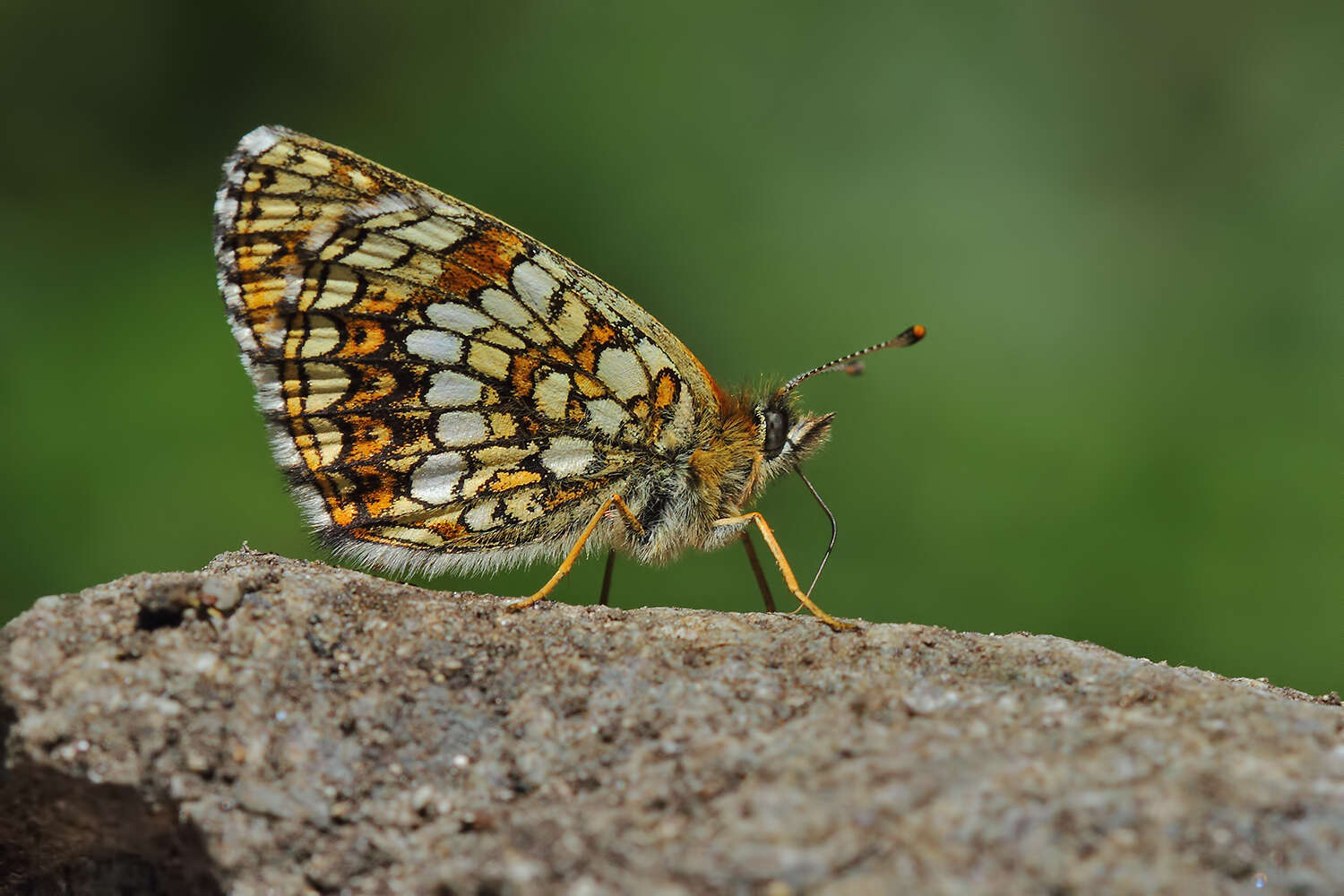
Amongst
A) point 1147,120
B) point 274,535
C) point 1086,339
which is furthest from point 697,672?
point 1147,120

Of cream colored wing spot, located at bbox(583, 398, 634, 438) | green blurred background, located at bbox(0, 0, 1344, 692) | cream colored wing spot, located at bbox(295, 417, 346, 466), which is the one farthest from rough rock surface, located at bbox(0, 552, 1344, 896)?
green blurred background, located at bbox(0, 0, 1344, 692)

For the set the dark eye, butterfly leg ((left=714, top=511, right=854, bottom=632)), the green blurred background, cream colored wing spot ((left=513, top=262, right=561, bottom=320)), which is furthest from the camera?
the green blurred background

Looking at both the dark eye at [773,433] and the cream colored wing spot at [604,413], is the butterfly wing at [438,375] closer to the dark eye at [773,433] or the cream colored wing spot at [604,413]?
the cream colored wing spot at [604,413]

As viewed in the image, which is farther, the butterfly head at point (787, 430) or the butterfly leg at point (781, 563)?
the butterfly head at point (787, 430)

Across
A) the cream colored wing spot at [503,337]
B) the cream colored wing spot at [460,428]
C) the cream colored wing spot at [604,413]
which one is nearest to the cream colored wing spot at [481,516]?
the cream colored wing spot at [460,428]

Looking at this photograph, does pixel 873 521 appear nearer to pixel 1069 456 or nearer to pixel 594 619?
pixel 1069 456

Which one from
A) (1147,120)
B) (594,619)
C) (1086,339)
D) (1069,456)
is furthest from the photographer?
(1147,120)

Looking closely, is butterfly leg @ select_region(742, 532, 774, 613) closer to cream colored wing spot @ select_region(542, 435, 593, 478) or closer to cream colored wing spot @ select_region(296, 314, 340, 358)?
cream colored wing spot @ select_region(542, 435, 593, 478)
